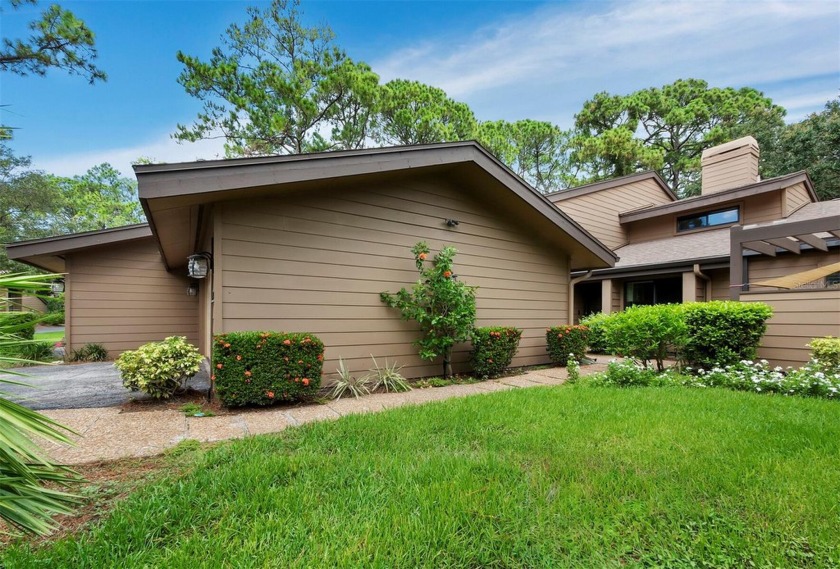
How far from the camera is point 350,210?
570cm

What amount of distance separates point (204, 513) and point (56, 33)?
15700mm

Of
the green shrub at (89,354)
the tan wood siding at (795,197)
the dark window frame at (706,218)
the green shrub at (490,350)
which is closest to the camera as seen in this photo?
the green shrub at (490,350)

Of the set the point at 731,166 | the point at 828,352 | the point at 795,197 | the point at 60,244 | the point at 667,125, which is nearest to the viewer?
the point at 828,352

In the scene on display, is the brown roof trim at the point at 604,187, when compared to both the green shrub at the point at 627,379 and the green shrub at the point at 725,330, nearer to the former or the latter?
the green shrub at the point at 725,330

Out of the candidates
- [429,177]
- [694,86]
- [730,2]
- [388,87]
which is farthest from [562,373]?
[694,86]

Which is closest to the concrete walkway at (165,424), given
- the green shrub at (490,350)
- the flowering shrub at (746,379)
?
the green shrub at (490,350)

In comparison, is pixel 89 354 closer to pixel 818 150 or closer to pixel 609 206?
pixel 609 206

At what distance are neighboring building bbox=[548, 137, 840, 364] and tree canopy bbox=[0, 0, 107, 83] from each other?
50.1 ft

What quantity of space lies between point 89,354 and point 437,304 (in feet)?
29.3

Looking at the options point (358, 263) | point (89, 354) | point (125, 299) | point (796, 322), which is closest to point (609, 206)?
point (796, 322)

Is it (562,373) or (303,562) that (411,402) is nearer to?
(303,562)

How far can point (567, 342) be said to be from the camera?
773 centimetres

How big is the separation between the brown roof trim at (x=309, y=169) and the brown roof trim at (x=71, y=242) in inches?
195

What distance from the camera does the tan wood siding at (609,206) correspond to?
41.9 ft
